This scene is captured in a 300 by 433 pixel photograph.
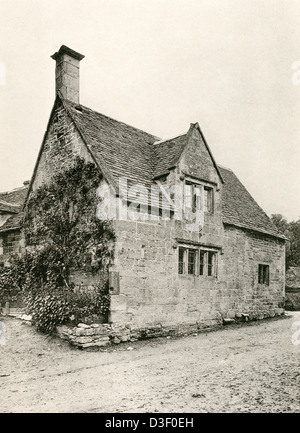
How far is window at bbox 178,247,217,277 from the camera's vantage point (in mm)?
13102

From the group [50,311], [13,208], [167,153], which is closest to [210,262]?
[167,153]

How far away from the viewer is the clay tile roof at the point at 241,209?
16.4 metres

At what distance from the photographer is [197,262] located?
13.6 metres

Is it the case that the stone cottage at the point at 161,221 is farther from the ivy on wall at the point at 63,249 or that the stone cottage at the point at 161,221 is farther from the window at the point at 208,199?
the ivy on wall at the point at 63,249

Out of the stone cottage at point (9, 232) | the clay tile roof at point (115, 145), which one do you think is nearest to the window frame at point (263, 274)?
the clay tile roof at point (115, 145)

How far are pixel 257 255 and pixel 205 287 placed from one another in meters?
4.38

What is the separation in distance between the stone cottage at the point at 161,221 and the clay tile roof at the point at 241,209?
14 centimetres

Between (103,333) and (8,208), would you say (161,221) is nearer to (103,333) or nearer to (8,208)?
(103,333)

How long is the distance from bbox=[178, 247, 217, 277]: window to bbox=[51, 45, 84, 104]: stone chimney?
674 cm

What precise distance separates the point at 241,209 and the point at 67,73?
9433 millimetres

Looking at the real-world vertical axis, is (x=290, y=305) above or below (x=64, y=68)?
below

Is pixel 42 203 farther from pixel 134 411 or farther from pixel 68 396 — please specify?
pixel 134 411
